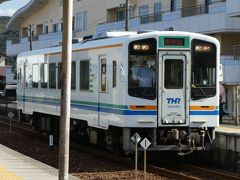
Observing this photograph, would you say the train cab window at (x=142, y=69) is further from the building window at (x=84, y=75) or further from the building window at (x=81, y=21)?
the building window at (x=81, y=21)

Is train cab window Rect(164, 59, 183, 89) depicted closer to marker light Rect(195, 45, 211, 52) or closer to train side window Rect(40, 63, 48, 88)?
marker light Rect(195, 45, 211, 52)

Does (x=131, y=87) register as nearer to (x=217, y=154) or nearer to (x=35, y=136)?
(x=217, y=154)

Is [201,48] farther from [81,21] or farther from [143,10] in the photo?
[81,21]

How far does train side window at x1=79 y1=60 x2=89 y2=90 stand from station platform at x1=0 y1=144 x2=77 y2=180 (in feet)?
9.07

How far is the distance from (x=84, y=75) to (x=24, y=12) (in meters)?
54.8

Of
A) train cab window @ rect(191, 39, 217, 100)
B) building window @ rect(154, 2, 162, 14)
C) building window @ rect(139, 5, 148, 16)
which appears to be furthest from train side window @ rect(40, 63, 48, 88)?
building window @ rect(139, 5, 148, 16)

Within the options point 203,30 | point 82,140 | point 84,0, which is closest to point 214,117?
point 82,140

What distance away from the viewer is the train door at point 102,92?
52.4 ft

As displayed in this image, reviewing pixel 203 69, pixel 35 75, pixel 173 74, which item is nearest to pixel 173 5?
pixel 35 75

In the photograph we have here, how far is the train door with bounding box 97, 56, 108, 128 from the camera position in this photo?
16.0 m

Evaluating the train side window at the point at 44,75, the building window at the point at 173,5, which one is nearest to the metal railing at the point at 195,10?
the building window at the point at 173,5

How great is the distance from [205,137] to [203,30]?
23.3m

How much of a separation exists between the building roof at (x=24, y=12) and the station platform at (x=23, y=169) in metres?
52.6

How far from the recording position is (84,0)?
2283 inches
